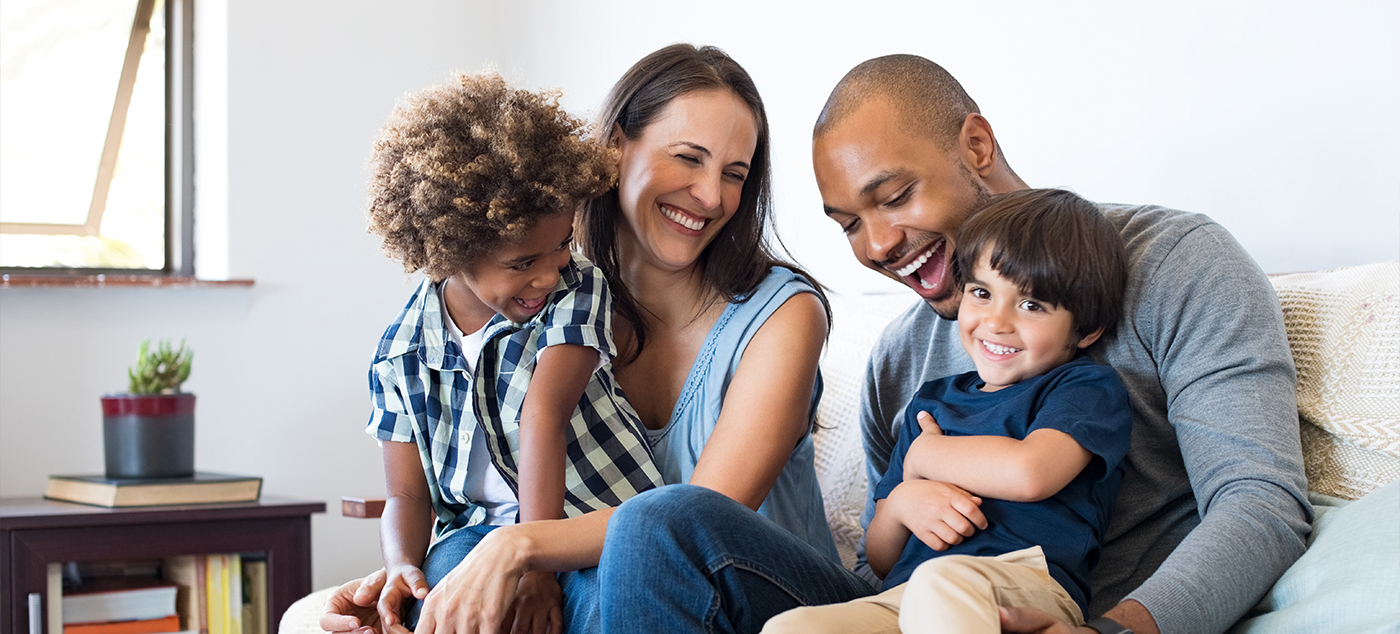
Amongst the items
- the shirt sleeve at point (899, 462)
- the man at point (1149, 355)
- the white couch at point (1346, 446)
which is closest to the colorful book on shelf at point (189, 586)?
the white couch at point (1346, 446)

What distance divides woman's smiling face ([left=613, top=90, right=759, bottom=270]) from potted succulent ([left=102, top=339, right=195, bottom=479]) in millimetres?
1446

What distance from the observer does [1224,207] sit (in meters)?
1.61

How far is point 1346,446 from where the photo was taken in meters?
1.13

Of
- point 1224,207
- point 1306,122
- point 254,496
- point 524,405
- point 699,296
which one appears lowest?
point 254,496

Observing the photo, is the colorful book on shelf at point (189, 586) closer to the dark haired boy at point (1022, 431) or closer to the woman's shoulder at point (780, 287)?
the woman's shoulder at point (780, 287)

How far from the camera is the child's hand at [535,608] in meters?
1.19

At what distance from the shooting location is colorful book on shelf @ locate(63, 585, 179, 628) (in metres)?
2.19

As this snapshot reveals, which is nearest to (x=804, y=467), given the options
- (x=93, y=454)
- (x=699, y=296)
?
(x=699, y=296)

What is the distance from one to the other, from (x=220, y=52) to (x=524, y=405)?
7.08 ft

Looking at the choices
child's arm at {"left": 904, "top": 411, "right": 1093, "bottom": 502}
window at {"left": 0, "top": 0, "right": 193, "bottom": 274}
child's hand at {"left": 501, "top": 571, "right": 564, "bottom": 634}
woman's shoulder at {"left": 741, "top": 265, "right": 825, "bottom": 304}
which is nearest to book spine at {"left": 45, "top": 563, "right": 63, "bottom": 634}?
window at {"left": 0, "top": 0, "right": 193, "bottom": 274}

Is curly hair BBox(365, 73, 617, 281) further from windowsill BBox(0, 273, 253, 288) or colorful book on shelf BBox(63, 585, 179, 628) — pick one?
windowsill BBox(0, 273, 253, 288)

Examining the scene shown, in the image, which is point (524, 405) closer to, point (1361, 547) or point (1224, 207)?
point (1361, 547)

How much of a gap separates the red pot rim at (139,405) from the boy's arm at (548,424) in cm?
143

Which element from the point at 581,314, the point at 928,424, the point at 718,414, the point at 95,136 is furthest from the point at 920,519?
the point at 95,136
